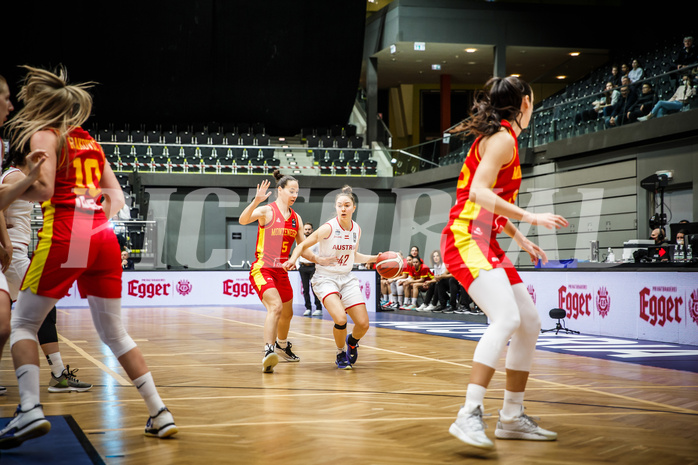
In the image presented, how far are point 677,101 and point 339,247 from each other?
10300mm

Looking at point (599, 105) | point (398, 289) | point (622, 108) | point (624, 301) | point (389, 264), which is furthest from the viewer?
point (398, 289)

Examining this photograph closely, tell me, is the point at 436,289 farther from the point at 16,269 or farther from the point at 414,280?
the point at 16,269

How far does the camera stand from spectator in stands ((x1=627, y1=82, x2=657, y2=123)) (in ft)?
49.0

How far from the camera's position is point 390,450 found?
372cm

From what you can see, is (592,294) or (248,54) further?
(248,54)

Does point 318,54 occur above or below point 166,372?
above

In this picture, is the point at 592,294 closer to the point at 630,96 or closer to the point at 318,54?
the point at 630,96

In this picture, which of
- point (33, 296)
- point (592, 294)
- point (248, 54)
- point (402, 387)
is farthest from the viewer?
point (248, 54)

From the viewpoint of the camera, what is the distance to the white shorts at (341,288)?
7371 millimetres

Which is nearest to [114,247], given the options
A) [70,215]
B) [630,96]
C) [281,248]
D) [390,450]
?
[70,215]

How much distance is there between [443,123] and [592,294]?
20941 mm

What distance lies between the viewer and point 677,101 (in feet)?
47.6

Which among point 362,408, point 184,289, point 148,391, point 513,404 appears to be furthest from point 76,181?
point 184,289

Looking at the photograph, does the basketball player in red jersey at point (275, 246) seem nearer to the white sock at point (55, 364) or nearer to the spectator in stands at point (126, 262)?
the white sock at point (55, 364)
